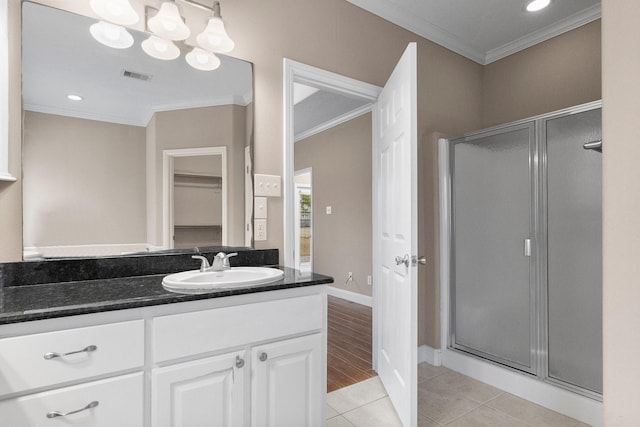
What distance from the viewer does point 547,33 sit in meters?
2.60

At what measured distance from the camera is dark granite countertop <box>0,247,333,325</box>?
3.18 feet

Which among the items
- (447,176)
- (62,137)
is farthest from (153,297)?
(447,176)

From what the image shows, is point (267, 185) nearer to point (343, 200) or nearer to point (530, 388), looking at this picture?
point (530, 388)

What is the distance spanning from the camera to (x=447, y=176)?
101 inches

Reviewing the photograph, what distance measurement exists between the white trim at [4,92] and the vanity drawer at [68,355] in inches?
29.1

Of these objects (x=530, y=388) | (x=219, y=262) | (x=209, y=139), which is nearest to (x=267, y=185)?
(x=209, y=139)

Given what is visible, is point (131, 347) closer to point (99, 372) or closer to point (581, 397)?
point (99, 372)

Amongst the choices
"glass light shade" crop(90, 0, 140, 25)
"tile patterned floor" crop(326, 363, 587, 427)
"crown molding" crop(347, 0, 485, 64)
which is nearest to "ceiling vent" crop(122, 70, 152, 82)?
"glass light shade" crop(90, 0, 140, 25)

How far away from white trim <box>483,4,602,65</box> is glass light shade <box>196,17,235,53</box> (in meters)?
2.43

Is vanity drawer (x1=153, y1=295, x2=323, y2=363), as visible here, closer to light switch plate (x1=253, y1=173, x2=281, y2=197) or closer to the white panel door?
the white panel door

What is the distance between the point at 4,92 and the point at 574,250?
111 inches

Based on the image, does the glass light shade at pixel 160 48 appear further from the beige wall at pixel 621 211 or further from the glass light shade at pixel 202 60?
the beige wall at pixel 621 211

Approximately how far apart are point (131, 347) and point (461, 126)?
112 inches

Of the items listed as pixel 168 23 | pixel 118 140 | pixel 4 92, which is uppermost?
pixel 168 23
